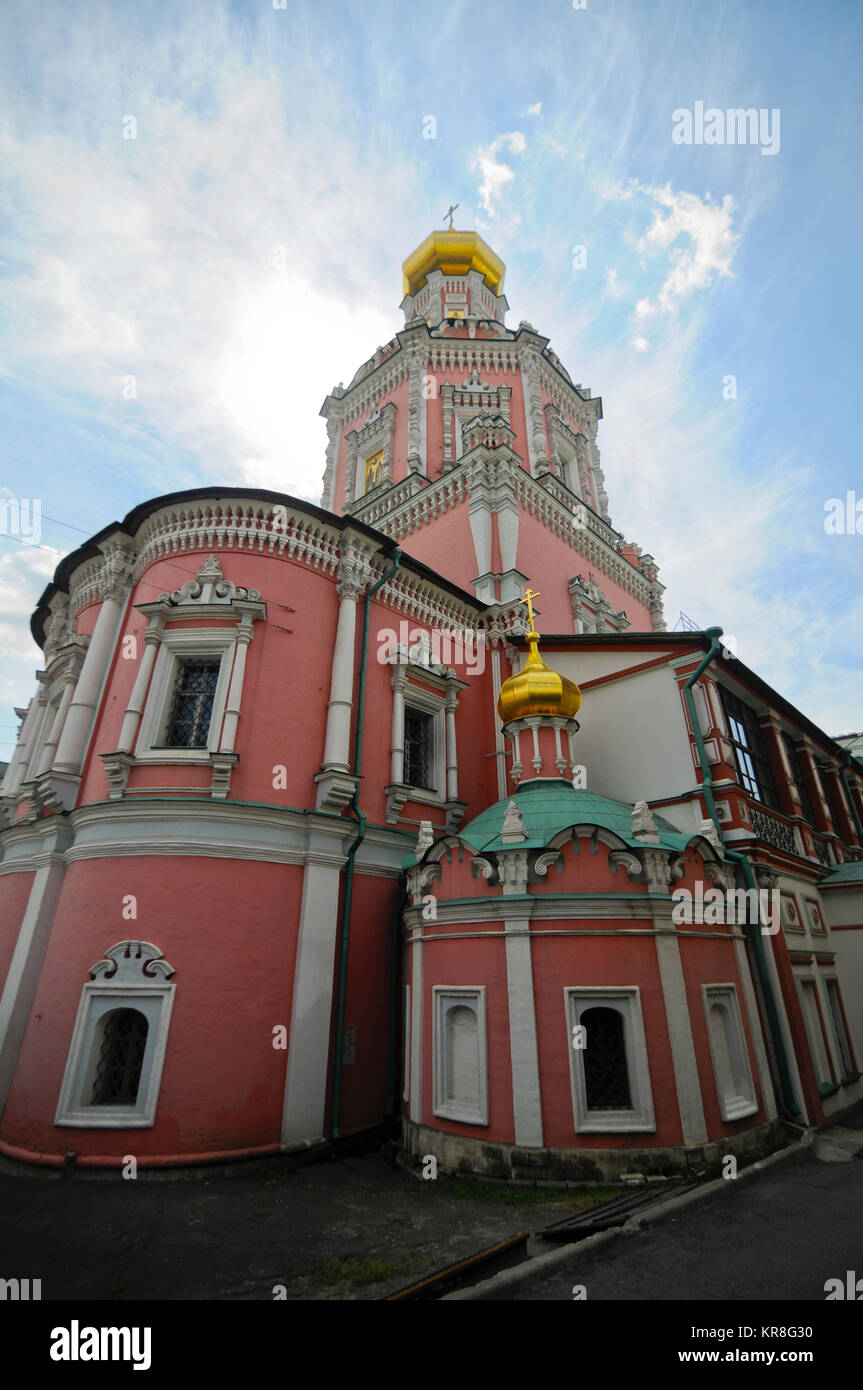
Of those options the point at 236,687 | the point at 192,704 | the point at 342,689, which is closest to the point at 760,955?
the point at 342,689

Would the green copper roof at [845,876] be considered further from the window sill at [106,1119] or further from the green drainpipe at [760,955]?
the window sill at [106,1119]

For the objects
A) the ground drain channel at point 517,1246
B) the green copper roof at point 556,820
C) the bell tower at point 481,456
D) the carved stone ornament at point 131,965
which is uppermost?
the bell tower at point 481,456

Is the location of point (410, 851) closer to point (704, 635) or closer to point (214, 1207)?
point (214, 1207)

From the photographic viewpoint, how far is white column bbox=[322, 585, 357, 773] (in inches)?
424

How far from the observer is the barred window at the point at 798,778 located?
15574 mm

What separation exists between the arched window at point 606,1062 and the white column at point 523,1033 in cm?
67

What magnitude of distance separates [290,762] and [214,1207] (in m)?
5.68

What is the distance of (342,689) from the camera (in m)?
11.3

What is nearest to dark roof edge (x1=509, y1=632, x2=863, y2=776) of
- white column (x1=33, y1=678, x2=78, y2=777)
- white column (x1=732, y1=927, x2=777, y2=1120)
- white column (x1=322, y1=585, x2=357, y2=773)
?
white column (x1=322, y1=585, x2=357, y2=773)

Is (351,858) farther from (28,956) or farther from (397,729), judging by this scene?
(28,956)

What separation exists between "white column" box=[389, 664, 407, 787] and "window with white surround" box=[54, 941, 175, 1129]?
480 centimetres

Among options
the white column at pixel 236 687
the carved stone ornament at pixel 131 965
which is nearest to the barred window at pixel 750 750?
the white column at pixel 236 687
